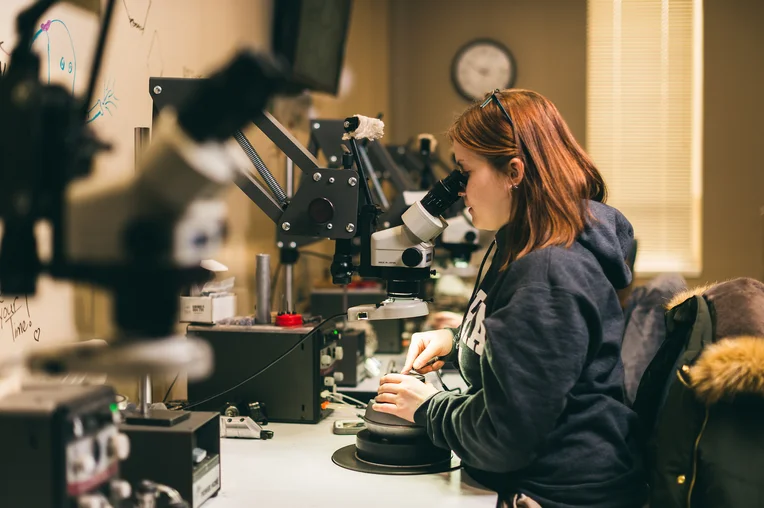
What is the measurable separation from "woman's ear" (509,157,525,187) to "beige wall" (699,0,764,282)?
13.3ft

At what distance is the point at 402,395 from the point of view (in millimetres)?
1634

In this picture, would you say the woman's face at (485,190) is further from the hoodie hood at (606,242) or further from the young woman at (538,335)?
the hoodie hood at (606,242)

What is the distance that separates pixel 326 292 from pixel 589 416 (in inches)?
72.7

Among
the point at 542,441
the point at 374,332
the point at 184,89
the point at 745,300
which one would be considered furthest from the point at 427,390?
the point at 374,332

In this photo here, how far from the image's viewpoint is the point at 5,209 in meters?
0.81

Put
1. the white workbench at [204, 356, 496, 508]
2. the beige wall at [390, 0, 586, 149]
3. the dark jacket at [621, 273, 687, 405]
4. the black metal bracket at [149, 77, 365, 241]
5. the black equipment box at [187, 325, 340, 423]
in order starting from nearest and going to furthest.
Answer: the white workbench at [204, 356, 496, 508], the black metal bracket at [149, 77, 365, 241], the black equipment box at [187, 325, 340, 423], the dark jacket at [621, 273, 687, 405], the beige wall at [390, 0, 586, 149]

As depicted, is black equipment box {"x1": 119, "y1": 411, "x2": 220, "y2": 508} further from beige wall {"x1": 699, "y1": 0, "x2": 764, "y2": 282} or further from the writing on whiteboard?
beige wall {"x1": 699, "y1": 0, "x2": 764, "y2": 282}

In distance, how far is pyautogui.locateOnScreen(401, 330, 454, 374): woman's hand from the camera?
5.91 ft

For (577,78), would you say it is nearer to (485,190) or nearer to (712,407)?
(485,190)

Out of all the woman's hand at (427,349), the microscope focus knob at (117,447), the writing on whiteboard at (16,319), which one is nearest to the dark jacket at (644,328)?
the woman's hand at (427,349)

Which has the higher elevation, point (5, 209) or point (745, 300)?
point (5, 209)

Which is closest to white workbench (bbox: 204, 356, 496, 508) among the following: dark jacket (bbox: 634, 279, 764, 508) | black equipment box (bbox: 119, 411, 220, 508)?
black equipment box (bbox: 119, 411, 220, 508)

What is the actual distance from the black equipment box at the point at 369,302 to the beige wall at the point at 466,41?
7.48 feet

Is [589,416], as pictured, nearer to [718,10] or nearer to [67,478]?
[67,478]
